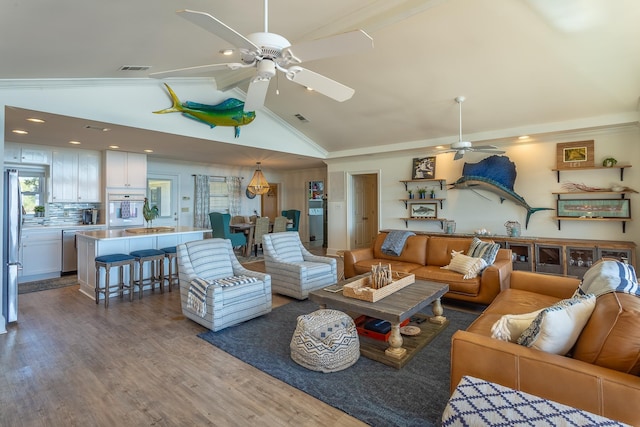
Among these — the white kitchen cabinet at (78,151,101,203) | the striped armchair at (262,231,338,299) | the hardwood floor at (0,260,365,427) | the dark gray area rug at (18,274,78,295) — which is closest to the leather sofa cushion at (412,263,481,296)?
the striped armchair at (262,231,338,299)

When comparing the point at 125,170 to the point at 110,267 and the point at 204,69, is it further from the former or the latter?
the point at 204,69

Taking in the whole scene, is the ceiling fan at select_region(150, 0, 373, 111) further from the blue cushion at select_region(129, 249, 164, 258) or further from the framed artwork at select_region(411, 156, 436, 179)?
the framed artwork at select_region(411, 156, 436, 179)

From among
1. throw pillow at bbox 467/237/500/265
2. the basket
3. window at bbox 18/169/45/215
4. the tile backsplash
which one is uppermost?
window at bbox 18/169/45/215

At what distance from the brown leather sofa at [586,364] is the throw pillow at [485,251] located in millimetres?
2186

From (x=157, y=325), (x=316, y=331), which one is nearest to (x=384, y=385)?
(x=316, y=331)

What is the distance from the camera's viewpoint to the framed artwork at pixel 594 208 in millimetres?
4719

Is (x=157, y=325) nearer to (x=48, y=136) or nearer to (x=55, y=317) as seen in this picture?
(x=55, y=317)

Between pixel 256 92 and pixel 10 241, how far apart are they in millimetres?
3143

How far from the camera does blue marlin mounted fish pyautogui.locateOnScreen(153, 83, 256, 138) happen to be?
4778 mm

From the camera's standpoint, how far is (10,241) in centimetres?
336

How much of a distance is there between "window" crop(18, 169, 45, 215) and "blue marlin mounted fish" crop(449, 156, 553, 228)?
7.89m

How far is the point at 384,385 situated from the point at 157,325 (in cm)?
244

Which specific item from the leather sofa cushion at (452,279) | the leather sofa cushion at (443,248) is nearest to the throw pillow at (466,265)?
the leather sofa cushion at (452,279)

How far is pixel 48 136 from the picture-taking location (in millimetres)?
4965
